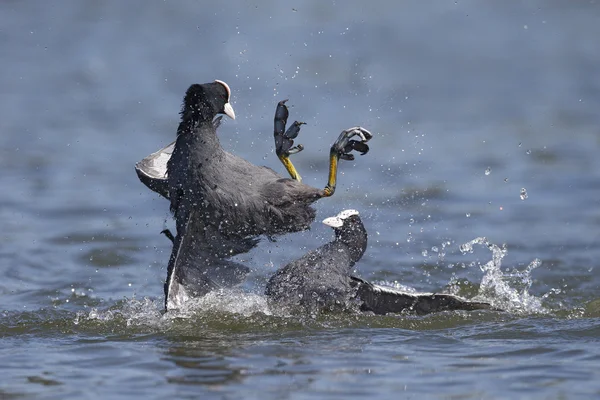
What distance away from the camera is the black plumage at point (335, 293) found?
522 centimetres

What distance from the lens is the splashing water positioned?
5.54 m

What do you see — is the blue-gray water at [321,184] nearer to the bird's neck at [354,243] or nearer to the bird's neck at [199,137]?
the bird's neck at [354,243]

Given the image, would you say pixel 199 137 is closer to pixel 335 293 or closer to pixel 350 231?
pixel 335 293

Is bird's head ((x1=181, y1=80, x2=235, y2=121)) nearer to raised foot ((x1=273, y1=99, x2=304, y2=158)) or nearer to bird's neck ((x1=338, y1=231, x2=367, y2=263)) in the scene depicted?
raised foot ((x1=273, y1=99, x2=304, y2=158))

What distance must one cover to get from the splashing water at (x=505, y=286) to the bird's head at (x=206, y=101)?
1.82 m

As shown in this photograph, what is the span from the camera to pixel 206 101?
5227 mm

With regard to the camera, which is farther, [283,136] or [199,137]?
[283,136]

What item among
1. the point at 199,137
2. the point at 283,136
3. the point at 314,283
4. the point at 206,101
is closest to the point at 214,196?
the point at 199,137

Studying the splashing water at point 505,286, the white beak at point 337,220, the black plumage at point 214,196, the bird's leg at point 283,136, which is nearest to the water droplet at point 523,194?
the splashing water at point 505,286

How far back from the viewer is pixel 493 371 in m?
4.24

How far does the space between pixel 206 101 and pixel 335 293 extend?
120 cm

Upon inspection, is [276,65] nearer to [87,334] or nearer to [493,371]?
[87,334]

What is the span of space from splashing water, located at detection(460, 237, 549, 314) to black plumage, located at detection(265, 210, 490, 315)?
15.7 inches

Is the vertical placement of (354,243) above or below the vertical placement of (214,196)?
below
